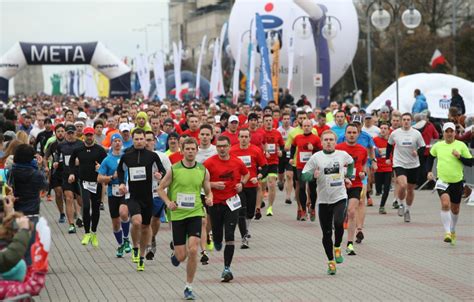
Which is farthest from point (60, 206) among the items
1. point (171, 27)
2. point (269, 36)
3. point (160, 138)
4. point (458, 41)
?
point (171, 27)

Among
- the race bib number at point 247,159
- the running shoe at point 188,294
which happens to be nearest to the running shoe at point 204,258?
the race bib number at point 247,159

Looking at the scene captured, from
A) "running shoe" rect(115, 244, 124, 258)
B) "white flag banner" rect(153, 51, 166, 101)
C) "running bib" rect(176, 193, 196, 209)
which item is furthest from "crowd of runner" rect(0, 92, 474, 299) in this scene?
"white flag banner" rect(153, 51, 166, 101)

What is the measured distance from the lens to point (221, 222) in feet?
46.0

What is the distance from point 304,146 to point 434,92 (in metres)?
17.2

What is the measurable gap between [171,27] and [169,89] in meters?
105

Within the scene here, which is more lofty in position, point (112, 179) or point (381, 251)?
point (112, 179)

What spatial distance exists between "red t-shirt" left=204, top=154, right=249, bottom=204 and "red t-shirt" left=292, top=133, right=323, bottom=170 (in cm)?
589

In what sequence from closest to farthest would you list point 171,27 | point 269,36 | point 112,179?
1. point 112,179
2. point 269,36
3. point 171,27

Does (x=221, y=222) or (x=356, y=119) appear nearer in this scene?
(x=221, y=222)

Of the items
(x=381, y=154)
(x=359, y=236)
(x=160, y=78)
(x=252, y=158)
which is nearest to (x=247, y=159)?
(x=252, y=158)

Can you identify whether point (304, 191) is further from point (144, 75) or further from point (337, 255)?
point (144, 75)

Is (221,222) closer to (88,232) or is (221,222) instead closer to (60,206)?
(88,232)

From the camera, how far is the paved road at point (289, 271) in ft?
40.0

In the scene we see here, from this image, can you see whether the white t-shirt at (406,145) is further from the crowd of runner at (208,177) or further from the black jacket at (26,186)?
the black jacket at (26,186)
